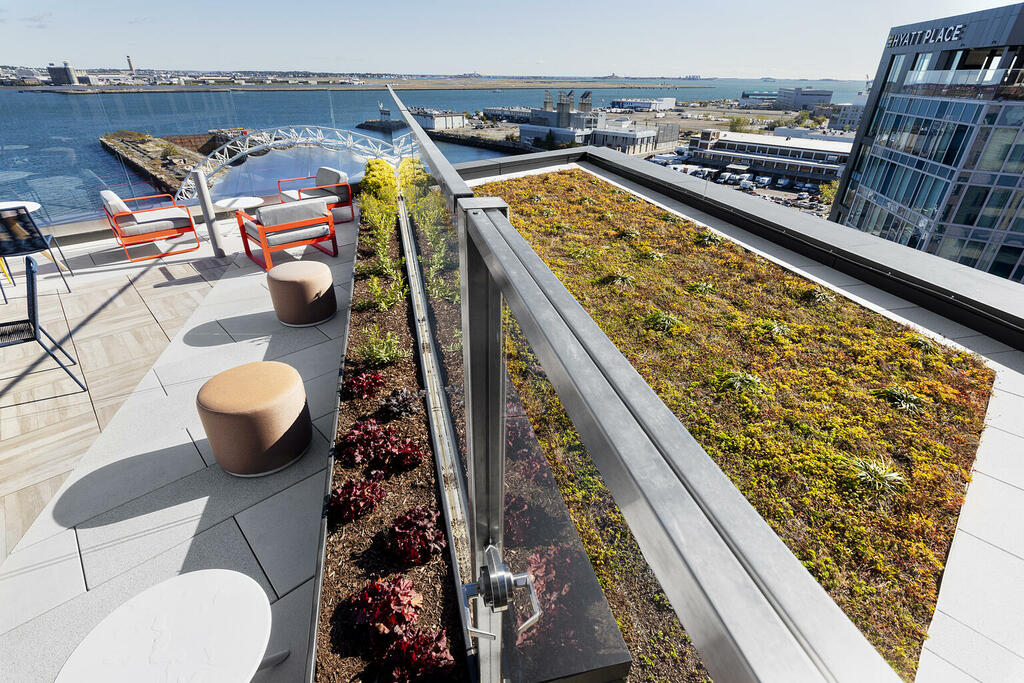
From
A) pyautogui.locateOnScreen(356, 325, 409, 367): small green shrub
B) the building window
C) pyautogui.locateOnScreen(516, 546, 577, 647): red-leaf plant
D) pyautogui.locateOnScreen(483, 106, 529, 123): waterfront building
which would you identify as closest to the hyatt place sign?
the building window

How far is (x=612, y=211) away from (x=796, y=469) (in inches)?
251

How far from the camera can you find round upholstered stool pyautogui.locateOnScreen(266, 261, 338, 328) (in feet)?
19.4

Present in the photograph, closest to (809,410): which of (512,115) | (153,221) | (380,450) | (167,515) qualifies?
(380,450)

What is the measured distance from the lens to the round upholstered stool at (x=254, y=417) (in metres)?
3.62

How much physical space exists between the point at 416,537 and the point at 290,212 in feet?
22.8

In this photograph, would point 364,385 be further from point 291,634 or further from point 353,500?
point 291,634

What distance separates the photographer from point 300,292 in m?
5.96

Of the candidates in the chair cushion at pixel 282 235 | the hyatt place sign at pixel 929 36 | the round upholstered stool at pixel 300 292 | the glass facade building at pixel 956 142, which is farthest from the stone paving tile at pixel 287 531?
the hyatt place sign at pixel 929 36

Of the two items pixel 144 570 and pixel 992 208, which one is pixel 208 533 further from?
pixel 992 208

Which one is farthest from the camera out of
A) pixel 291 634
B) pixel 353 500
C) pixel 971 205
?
pixel 971 205

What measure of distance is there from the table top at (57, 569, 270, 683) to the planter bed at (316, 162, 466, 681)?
0.42m

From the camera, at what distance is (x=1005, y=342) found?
179 inches

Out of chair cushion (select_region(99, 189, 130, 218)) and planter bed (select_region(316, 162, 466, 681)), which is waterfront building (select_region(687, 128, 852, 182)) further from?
planter bed (select_region(316, 162, 466, 681))

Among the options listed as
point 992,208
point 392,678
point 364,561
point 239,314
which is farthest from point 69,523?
point 992,208
